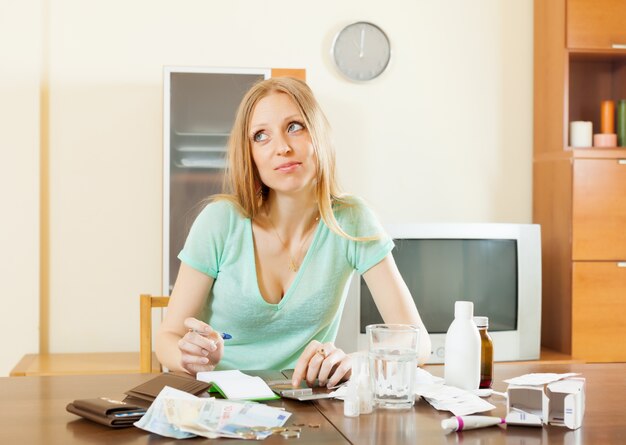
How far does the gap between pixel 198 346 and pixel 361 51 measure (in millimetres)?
2562

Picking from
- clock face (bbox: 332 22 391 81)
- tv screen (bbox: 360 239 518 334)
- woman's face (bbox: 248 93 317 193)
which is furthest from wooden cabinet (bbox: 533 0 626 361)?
woman's face (bbox: 248 93 317 193)

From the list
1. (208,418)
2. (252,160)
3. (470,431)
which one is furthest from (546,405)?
(252,160)

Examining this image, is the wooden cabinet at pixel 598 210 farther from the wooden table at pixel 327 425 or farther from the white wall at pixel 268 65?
the wooden table at pixel 327 425

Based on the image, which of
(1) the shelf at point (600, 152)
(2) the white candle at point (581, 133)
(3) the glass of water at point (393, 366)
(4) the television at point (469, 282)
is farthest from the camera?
(2) the white candle at point (581, 133)

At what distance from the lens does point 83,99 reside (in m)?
3.75

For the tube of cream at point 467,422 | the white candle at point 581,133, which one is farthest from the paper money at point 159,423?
the white candle at point 581,133

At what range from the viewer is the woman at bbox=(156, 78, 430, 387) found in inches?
77.8

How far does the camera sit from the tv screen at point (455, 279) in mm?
3529

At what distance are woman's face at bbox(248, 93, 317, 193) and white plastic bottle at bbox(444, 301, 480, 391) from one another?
1.79 ft

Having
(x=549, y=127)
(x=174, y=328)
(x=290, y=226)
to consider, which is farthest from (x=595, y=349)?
(x=174, y=328)

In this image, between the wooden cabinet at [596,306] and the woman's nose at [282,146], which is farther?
the wooden cabinet at [596,306]

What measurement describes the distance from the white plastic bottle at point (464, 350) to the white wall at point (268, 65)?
2.38m

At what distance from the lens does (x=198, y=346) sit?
1.62 m

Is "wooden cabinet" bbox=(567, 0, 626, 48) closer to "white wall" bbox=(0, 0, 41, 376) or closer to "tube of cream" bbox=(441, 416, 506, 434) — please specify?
"white wall" bbox=(0, 0, 41, 376)
